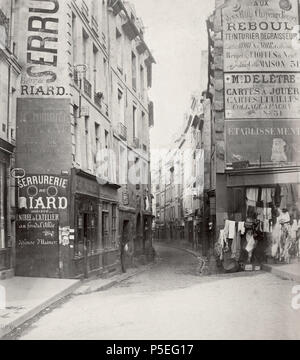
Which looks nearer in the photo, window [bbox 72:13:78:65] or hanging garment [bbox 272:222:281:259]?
hanging garment [bbox 272:222:281:259]

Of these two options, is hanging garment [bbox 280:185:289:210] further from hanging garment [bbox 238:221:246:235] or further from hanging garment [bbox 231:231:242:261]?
hanging garment [bbox 231:231:242:261]

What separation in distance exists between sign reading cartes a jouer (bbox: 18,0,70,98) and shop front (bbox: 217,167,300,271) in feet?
13.6

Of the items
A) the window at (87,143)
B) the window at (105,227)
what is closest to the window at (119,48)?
the window at (87,143)

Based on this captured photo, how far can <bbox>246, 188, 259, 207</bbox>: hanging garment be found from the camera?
10.6 m

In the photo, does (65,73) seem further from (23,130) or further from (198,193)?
(198,193)

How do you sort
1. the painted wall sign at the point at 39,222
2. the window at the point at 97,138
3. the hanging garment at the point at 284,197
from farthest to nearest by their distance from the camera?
the window at the point at 97,138 → the hanging garment at the point at 284,197 → the painted wall sign at the point at 39,222

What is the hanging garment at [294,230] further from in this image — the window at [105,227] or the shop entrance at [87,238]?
the window at [105,227]

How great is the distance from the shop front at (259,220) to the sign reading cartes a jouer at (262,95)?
1.08 m

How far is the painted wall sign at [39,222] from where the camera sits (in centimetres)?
754

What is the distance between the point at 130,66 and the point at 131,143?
188cm

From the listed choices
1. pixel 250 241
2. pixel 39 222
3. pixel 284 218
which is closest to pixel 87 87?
pixel 39 222

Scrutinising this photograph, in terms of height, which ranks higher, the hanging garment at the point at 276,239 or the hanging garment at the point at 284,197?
the hanging garment at the point at 284,197

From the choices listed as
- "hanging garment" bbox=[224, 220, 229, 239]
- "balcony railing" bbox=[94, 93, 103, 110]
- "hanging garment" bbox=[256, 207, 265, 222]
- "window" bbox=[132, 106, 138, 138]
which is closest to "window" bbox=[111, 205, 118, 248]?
"window" bbox=[132, 106, 138, 138]
